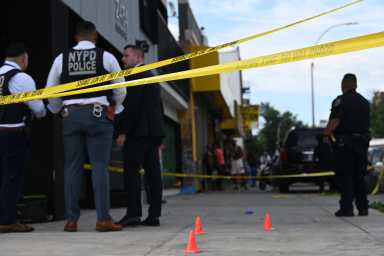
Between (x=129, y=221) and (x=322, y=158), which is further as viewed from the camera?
(x=322, y=158)

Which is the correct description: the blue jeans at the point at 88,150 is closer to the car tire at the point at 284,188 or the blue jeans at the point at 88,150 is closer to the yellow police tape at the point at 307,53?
the yellow police tape at the point at 307,53

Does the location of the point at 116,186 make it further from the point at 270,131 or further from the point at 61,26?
the point at 270,131

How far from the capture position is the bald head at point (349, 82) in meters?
8.40

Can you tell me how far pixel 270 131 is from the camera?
430ft

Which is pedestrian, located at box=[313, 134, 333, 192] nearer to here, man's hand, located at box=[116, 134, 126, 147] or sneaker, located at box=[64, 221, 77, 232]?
man's hand, located at box=[116, 134, 126, 147]

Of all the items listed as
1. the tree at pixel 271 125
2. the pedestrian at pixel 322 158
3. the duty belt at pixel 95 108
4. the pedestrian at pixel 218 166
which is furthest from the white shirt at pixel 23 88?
the tree at pixel 271 125

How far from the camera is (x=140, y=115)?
23.5 feet

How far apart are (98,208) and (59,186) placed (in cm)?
197

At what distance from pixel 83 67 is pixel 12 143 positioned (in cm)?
103

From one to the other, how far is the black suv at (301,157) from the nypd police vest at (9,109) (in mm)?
11263

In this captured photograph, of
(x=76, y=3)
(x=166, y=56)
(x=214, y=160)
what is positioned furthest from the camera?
(x=214, y=160)

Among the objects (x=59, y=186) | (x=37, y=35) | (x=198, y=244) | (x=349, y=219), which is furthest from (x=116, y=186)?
(x=198, y=244)

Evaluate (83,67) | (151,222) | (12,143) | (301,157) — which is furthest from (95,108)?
(301,157)

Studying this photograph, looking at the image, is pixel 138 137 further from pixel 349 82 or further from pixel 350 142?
pixel 349 82
